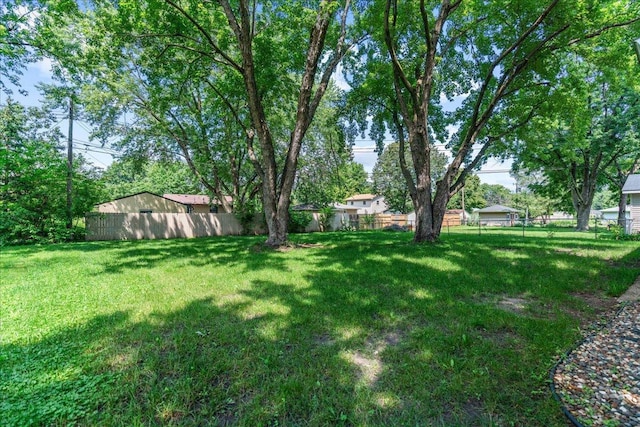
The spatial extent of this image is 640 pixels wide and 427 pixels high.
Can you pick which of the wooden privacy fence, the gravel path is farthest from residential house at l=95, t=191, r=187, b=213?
the gravel path

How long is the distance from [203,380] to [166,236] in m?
15.3

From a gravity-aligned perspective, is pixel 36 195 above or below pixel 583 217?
above

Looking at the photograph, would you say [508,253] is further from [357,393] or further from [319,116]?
[319,116]

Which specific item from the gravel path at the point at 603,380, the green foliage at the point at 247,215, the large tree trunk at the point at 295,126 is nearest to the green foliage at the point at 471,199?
the green foliage at the point at 247,215

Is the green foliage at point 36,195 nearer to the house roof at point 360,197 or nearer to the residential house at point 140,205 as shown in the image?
the residential house at point 140,205

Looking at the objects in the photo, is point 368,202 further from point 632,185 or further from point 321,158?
point 632,185

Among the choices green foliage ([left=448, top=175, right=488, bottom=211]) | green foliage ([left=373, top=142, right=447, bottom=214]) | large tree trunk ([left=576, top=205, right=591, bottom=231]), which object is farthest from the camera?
green foliage ([left=448, top=175, right=488, bottom=211])

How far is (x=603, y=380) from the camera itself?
1989mm

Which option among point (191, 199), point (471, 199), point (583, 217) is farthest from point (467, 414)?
point (471, 199)

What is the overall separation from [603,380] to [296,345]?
2.14m

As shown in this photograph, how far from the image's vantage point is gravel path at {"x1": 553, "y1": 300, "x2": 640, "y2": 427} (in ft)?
5.38

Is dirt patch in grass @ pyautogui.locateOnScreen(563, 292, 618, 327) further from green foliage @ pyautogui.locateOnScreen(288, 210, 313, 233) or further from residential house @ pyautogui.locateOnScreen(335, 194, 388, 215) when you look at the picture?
residential house @ pyautogui.locateOnScreen(335, 194, 388, 215)

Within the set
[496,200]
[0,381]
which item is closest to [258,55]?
[0,381]

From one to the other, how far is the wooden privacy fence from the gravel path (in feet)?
53.3
